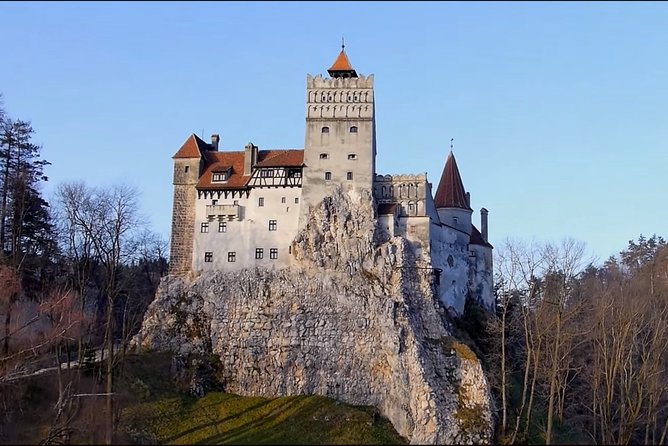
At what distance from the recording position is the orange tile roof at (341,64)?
5797 centimetres

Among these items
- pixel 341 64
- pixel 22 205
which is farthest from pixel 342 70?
pixel 22 205

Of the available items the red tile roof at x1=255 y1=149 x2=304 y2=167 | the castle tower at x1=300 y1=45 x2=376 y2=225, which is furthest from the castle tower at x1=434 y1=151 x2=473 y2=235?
the red tile roof at x1=255 y1=149 x2=304 y2=167

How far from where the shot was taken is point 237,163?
5853 cm

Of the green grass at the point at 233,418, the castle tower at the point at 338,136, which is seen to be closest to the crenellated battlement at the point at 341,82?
the castle tower at the point at 338,136

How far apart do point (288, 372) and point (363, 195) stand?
1247 cm

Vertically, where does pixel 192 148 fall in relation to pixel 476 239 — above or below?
above

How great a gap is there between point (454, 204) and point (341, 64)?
13.2 m

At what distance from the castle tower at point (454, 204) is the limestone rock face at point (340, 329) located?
820 cm

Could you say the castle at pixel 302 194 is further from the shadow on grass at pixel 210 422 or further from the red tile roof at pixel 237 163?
the shadow on grass at pixel 210 422

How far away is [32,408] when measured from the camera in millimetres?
44094

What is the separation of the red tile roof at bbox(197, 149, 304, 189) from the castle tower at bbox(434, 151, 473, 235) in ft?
38.3

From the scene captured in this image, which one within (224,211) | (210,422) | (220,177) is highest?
(220,177)

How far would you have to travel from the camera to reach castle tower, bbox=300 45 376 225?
5506cm

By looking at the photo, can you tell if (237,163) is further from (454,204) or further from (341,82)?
(454,204)
